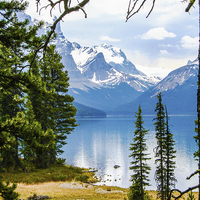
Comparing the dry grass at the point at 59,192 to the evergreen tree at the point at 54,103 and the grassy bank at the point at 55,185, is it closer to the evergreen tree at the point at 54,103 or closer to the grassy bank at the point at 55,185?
the grassy bank at the point at 55,185

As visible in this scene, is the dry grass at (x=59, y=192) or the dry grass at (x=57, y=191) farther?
the dry grass at (x=57, y=191)

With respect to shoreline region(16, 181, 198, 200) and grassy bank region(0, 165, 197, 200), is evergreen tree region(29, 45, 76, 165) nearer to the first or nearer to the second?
grassy bank region(0, 165, 197, 200)

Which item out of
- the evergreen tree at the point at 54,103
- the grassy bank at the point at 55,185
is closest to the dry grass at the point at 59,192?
the grassy bank at the point at 55,185

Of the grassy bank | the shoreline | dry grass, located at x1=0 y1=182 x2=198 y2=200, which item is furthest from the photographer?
the grassy bank

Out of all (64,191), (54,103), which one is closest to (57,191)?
(64,191)

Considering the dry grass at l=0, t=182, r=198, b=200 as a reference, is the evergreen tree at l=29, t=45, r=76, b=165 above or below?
above

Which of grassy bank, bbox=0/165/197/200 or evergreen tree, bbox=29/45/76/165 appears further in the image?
evergreen tree, bbox=29/45/76/165

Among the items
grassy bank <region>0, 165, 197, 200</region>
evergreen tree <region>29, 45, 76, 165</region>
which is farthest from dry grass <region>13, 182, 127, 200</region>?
evergreen tree <region>29, 45, 76, 165</region>

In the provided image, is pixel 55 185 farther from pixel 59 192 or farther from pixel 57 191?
pixel 59 192

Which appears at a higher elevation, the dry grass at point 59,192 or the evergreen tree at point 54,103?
the evergreen tree at point 54,103

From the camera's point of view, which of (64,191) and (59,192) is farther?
(64,191)

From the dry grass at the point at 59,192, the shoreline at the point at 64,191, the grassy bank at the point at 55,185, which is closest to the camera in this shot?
the dry grass at the point at 59,192

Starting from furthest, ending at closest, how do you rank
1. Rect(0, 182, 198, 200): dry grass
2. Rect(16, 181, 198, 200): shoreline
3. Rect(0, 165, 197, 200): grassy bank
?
Rect(0, 165, 197, 200): grassy bank < Rect(16, 181, 198, 200): shoreline < Rect(0, 182, 198, 200): dry grass

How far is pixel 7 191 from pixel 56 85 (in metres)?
21.6
